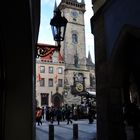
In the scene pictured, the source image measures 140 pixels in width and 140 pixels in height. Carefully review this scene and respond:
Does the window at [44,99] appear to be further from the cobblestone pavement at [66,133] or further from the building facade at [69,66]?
the cobblestone pavement at [66,133]

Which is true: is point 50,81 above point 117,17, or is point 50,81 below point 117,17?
above

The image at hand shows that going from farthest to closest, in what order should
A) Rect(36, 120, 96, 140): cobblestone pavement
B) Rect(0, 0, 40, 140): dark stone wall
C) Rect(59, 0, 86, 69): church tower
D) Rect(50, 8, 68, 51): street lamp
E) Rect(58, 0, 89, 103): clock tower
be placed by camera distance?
Rect(59, 0, 86, 69): church tower
Rect(58, 0, 89, 103): clock tower
Rect(36, 120, 96, 140): cobblestone pavement
Rect(50, 8, 68, 51): street lamp
Rect(0, 0, 40, 140): dark stone wall

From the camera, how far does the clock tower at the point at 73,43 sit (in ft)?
185

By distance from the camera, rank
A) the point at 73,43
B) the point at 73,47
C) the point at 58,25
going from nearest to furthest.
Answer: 1. the point at 58,25
2. the point at 73,47
3. the point at 73,43

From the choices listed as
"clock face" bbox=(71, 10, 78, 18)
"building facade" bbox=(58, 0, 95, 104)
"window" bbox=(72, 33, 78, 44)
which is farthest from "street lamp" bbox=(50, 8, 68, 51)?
"clock face" bbox=(71, 10, 78, 18)

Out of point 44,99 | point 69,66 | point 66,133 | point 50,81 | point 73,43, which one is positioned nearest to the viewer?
point 66,133

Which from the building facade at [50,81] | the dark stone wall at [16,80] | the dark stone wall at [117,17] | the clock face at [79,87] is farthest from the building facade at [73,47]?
the dark stone wall at [16,80]

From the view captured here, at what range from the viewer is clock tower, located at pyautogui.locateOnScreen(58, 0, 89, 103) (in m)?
56.5

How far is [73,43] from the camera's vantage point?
57969 mm

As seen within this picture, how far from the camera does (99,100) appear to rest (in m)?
9.41

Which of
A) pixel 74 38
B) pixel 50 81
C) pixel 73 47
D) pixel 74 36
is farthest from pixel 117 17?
pixel 74 36

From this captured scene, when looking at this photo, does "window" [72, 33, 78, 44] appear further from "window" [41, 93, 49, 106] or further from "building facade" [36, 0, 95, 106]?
"window" [41, 93, 49, 106]

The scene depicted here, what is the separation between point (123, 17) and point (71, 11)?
52498 mm

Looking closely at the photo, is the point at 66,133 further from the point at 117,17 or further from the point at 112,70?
the point at 117,17
